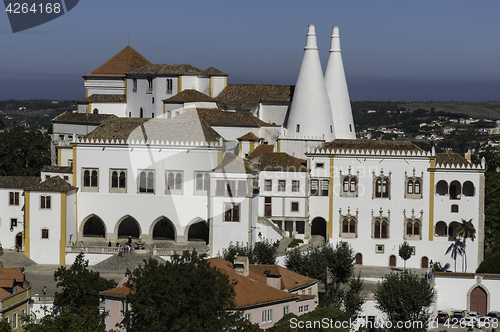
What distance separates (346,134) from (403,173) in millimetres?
8852

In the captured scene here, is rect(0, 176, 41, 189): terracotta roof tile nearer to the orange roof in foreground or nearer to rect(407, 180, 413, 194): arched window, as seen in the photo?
the orange roof in foreground

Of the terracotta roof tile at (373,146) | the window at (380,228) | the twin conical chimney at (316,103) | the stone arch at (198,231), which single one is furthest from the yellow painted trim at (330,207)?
the stone arch at (198,231)

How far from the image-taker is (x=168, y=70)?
7531cm

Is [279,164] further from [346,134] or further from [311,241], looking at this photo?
[346,134]

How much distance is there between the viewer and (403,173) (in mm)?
61875

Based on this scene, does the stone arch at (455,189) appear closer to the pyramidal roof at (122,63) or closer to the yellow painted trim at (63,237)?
the yellow painted trim at (63,237)

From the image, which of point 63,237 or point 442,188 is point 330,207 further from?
point 63,237

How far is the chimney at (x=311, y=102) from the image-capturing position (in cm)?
6725

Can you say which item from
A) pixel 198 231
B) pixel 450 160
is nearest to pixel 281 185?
pixel 198 231

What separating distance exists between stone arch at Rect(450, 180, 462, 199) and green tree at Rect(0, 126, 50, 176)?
104ft

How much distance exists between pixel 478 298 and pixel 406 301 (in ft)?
31.9

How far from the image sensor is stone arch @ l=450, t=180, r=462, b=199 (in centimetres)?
6178

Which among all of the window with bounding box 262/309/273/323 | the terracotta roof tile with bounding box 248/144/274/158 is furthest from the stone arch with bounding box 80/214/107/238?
the window with bounding box 262/309/273/323

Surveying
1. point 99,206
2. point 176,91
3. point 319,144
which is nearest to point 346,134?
point 319,144
